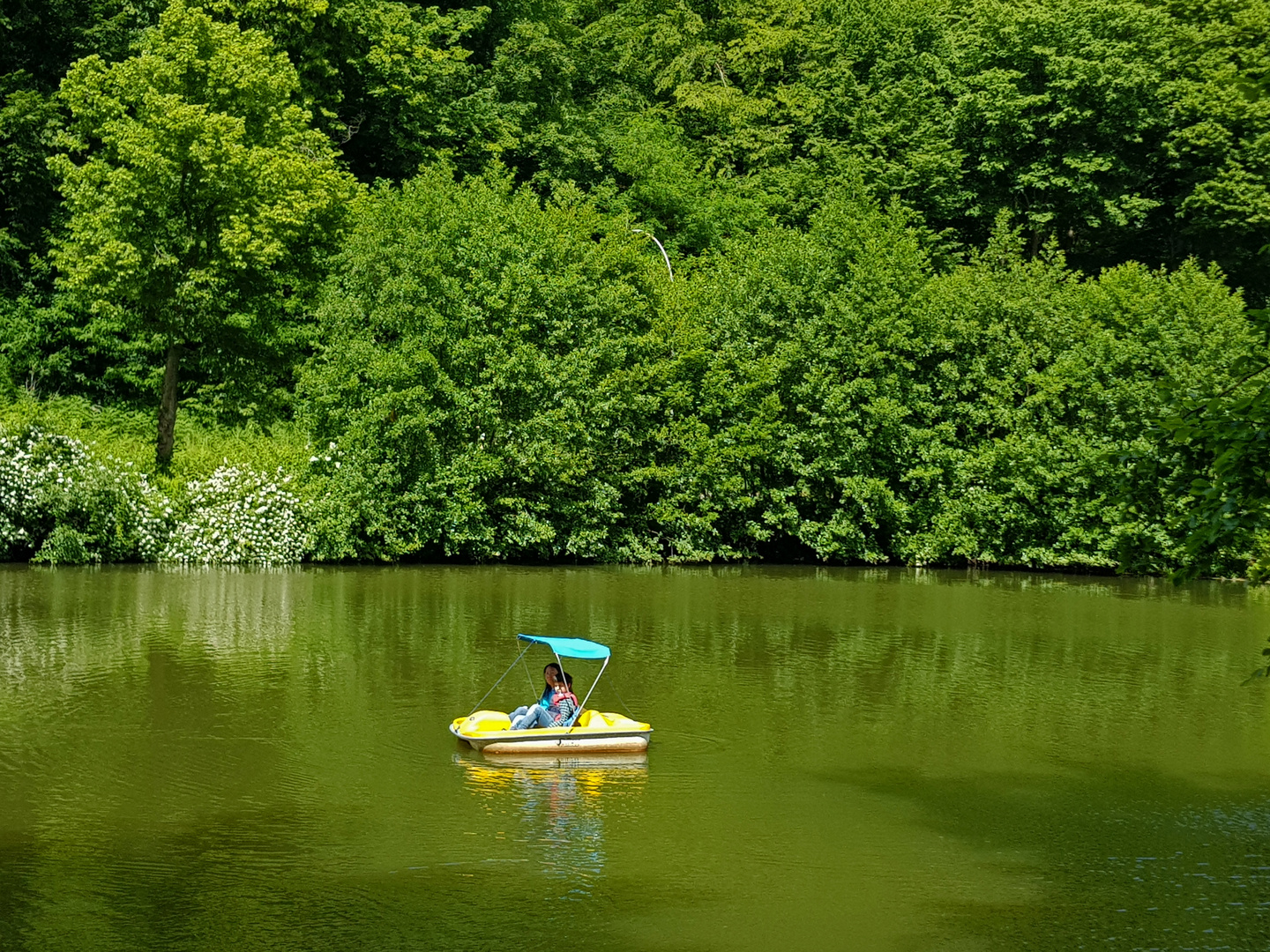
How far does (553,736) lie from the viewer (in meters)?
17.8

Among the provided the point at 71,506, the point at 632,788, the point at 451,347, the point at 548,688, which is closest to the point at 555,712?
the point at 548,688

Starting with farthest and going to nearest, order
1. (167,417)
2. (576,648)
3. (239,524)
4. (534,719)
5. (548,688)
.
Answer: (167,417) < (239,524) < (576,648) < (548,688) < (534,719)

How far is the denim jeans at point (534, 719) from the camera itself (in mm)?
18016

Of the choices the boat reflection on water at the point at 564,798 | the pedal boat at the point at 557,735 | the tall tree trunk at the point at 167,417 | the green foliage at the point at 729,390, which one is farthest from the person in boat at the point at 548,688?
the tall tree trunk at the point at 167,417

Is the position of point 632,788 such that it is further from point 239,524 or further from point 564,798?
point 239,524

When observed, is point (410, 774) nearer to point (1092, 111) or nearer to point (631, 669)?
point (631, 669)

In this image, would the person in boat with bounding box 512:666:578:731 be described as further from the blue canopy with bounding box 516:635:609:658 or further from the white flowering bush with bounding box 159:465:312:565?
the white flowering bush with bounding box 159:465:312:565

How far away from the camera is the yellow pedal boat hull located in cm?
1769

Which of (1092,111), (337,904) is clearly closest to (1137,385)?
(1092,111)

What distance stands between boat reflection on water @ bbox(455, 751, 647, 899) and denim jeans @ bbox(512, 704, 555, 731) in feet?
1.49

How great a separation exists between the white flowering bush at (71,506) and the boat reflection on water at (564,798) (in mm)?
21338

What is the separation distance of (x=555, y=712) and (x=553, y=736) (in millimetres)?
772

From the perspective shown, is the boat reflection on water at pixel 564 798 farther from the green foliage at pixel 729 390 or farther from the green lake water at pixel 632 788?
the green foliage at pixel 729 390

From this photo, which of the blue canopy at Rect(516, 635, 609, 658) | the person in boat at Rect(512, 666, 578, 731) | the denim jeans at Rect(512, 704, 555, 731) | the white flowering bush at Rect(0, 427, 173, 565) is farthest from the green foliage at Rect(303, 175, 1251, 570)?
the denim jeans at Rect(512, 704, 555, 731)
